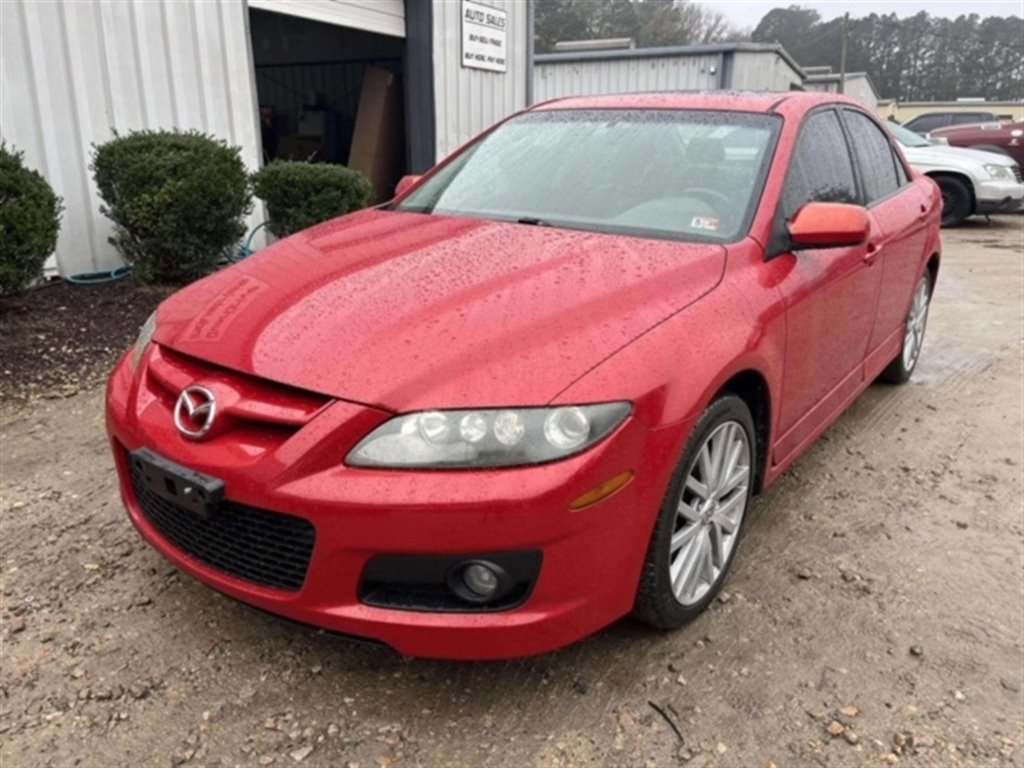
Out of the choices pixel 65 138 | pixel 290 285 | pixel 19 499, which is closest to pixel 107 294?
pixel 65 138

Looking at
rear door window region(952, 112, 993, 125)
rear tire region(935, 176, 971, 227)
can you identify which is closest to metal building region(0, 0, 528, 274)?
rear tire region(935, 176, 971, 227)

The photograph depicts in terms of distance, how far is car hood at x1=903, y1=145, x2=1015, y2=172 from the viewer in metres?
11.6

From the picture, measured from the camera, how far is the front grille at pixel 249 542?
1944mm

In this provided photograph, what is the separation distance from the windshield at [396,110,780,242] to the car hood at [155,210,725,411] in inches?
6.7

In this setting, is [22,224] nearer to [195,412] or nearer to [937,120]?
[195,412]

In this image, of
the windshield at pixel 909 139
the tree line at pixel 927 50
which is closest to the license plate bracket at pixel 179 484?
the windshield at pixel 909 139

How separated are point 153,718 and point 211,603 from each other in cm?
49

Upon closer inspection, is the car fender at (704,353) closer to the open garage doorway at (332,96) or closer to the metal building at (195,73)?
the metal building at (195,73)

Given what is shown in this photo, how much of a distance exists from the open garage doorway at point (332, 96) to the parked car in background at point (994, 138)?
33.1ft

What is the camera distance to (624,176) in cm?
305

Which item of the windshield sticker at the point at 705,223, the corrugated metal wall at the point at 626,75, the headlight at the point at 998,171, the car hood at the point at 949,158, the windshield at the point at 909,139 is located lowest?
the headlight at the point at 998,171

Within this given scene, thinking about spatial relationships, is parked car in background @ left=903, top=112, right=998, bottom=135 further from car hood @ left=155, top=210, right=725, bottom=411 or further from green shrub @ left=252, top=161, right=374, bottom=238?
→ car hood @ left=155, top=210, right=725, bottom=411

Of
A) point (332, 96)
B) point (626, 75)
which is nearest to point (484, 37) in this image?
point (332, 96)

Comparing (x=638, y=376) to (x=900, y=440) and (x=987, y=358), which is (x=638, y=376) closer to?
(x=900, y=440)
